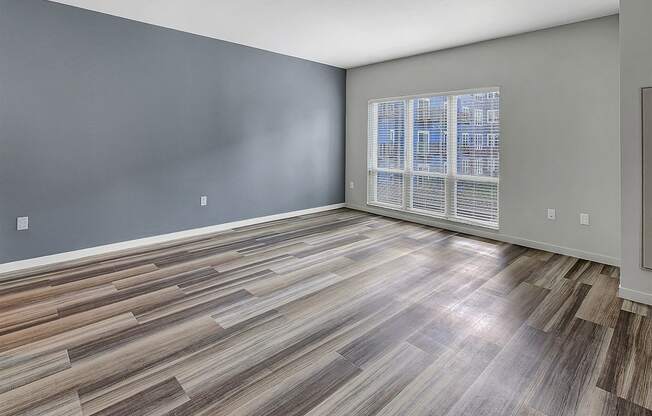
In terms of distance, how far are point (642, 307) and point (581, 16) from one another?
3.03m

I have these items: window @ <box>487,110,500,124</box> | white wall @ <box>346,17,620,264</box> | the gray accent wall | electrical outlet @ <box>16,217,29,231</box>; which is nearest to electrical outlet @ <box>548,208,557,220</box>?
white wall @ <box>346,17,620,264</box>

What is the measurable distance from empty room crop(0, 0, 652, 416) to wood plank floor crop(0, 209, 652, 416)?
0.06 feet

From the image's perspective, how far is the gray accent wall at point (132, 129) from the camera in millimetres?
3578

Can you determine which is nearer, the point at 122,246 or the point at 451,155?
the point at 122,246

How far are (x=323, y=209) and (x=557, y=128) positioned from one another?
12.9 ft

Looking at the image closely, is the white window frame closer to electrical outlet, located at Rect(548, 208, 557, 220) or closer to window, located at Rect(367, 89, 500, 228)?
window, located at Rect(367, 89, 500, 228)

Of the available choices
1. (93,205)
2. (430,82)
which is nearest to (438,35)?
(430,82)

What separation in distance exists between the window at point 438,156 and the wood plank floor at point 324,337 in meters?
1.31

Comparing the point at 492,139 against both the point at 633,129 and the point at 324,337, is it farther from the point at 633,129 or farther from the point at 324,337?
the point at 324,337

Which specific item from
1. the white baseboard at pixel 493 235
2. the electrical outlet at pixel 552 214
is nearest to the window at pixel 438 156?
the white baseboard at pixel 493 235

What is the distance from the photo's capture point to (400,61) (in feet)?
19.0

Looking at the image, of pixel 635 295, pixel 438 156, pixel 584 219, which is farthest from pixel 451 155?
pixel 635 295

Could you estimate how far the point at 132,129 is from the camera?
4.28 meters

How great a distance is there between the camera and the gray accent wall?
11.7ft
